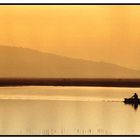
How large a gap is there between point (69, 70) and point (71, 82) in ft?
0.19

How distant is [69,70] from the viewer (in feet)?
10.6

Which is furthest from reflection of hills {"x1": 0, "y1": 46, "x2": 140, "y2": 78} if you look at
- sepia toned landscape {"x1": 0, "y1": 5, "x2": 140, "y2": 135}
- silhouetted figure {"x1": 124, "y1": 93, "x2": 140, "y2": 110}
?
silhouetted figure {"x1": 124, "y1": 93, "x2": 140, "y2": 110}

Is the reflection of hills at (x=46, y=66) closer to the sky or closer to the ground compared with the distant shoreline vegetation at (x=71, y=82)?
closer to the sky

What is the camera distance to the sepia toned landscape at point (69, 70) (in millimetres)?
3213

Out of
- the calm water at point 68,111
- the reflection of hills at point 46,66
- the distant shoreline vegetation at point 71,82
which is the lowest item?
the calm water at point 68,111

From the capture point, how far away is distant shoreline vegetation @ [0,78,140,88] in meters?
3.21

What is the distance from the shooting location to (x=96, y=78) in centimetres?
322

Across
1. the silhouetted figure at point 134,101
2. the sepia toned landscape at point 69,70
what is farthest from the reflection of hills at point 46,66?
the silhouetted figure at point 134,101

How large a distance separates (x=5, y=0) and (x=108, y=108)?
693 millimetres

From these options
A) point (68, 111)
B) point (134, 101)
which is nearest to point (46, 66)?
point (68, 111)

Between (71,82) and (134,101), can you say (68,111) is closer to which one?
(71,82)

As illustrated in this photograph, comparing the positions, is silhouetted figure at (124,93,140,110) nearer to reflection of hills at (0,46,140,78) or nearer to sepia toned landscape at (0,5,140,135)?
sepia toned landscape at (0,5,140,135)

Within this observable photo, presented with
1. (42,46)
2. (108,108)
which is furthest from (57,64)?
(108,108)

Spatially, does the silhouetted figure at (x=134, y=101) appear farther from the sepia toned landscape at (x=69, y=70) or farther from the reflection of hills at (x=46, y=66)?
the reflection of hills at (x=46, y=66)
